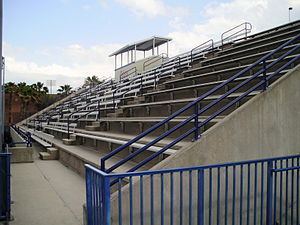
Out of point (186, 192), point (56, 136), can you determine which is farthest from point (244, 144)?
point (56, 136)

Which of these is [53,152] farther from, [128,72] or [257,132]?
[128,72]

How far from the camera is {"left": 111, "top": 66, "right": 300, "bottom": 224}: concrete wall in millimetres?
4406

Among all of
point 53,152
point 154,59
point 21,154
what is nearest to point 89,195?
point 21,154

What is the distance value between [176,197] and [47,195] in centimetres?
381

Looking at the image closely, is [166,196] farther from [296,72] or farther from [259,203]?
[296,72]

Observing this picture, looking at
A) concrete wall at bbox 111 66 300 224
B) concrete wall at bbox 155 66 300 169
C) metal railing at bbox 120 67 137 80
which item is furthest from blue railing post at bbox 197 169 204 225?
metal railing at bbox 120 67 137 80

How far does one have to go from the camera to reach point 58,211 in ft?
19.9

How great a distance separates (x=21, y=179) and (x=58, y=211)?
3.47 metres

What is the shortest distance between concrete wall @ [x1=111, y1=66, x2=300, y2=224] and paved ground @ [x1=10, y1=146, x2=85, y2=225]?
1.78 metres

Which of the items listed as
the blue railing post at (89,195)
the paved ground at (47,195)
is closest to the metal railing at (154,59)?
the paved ground at (47,195)

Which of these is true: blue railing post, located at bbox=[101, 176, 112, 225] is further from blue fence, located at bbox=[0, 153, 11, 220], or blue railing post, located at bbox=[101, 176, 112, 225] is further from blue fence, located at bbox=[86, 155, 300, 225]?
blue fence, located at bbox=[0, 153, 11, 220]

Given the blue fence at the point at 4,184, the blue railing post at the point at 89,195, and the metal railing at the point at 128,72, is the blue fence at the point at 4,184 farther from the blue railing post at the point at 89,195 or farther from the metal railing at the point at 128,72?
the metal railing at the point at 128,72

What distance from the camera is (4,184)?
18.5 ft

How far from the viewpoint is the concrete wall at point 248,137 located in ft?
14.5
